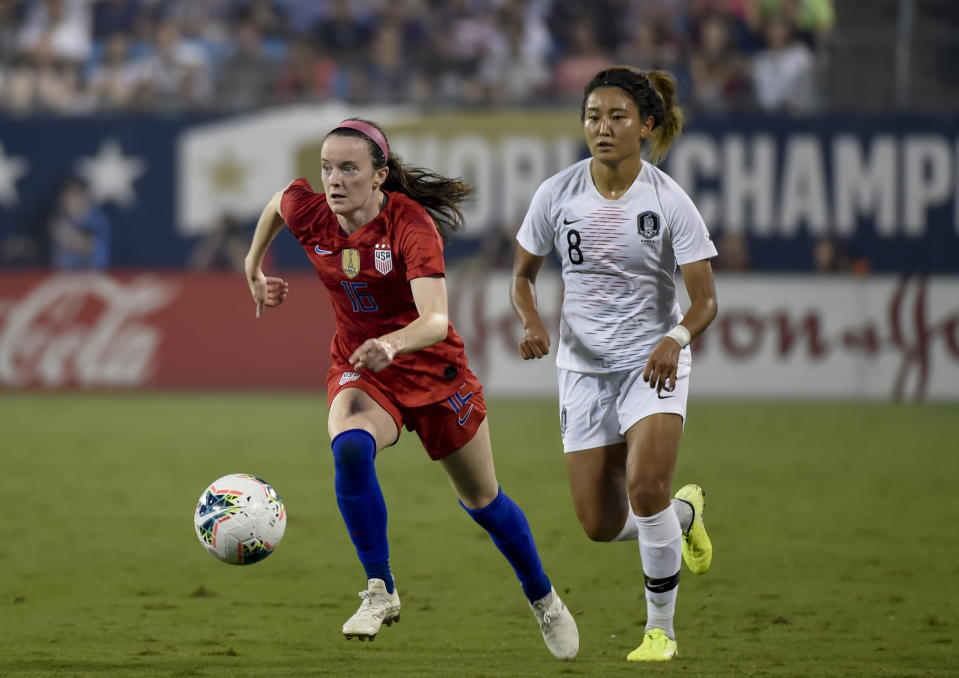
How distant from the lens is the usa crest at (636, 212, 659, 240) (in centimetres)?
591

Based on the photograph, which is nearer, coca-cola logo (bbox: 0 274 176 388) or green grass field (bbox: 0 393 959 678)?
green grass field (bbox: 0 393 959 678)

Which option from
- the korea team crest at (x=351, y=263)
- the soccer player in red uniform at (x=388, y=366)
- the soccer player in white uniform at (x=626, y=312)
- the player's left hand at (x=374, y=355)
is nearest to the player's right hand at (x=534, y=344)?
the soccer player in white uniform at (x=626, y=312)

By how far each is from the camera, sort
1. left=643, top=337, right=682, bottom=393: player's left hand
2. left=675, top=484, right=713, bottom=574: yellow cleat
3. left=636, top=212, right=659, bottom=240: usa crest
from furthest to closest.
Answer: left=675, top=484, right=713, bottom=574: yellow cleat → left=636, top=212, right=659, bottom=240: usa crest → left=643, top=337, right=682, bottom=393: player's left hand

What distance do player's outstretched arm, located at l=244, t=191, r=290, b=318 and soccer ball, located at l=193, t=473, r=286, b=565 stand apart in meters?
0.77

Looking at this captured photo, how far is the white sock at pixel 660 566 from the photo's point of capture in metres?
5.82

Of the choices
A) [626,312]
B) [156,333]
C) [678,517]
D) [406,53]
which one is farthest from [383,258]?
[406,53]

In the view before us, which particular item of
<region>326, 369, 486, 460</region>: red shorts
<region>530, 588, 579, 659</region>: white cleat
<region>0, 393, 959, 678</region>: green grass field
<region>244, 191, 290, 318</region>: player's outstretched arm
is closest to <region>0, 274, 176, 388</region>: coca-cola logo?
<region>0, 393, 959, 678</region>: green grass field

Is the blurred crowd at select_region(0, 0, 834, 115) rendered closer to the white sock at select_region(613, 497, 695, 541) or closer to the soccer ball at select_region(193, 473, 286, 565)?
the white sock at select_region(613, 497, 695, 541)

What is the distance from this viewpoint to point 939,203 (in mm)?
17984

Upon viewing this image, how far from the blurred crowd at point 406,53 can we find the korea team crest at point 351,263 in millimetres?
12358

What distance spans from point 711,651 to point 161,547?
381cm

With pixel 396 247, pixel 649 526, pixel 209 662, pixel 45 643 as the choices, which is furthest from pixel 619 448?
pixel 45 643

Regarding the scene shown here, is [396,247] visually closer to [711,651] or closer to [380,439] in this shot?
[380,439]

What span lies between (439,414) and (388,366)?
11.0 inches
